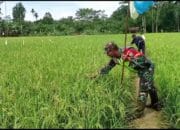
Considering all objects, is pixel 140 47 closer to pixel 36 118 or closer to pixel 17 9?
pixel 36 118

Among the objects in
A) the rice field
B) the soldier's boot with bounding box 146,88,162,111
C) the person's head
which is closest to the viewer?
the rice field

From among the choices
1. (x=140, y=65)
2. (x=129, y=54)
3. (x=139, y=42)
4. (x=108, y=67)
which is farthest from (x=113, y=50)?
(x=139, y=42)

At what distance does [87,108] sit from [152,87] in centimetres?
127

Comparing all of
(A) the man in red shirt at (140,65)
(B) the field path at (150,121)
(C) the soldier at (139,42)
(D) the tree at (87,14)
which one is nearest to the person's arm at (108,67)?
(A) the man in red shirt at (140,65)

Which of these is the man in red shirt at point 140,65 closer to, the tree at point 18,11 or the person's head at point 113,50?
the person's head at point 113,50

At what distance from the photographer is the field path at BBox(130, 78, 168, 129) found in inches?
217

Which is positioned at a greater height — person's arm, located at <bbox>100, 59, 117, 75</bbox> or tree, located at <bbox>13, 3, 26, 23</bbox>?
tree, located at <bbox>13, 3, 26, 23</bbox>

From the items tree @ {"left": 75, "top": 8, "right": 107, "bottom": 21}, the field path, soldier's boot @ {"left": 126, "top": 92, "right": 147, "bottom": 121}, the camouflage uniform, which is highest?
tree @ {"left": 75, "top": 8, "right": 107, "bottom": 21}

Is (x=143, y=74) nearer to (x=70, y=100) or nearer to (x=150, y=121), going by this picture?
(x=150, y=121)

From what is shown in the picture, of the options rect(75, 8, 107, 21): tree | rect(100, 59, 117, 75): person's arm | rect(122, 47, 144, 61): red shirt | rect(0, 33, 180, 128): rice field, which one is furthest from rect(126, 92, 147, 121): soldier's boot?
rect(75, 8, 107, 21): tree

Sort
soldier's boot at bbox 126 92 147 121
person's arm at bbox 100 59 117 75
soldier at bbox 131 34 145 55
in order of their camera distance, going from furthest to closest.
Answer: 1. soldier at bbox 131 34 145 55
2. person's arm at bbox 100 59 117 75
3. soldier's boot at bbox 126 92 147 121

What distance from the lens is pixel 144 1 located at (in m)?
6.10

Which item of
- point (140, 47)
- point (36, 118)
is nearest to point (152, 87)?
point (36, 118)

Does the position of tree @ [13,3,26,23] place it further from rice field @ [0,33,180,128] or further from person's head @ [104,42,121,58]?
person's head @ [104,42,121,58]
